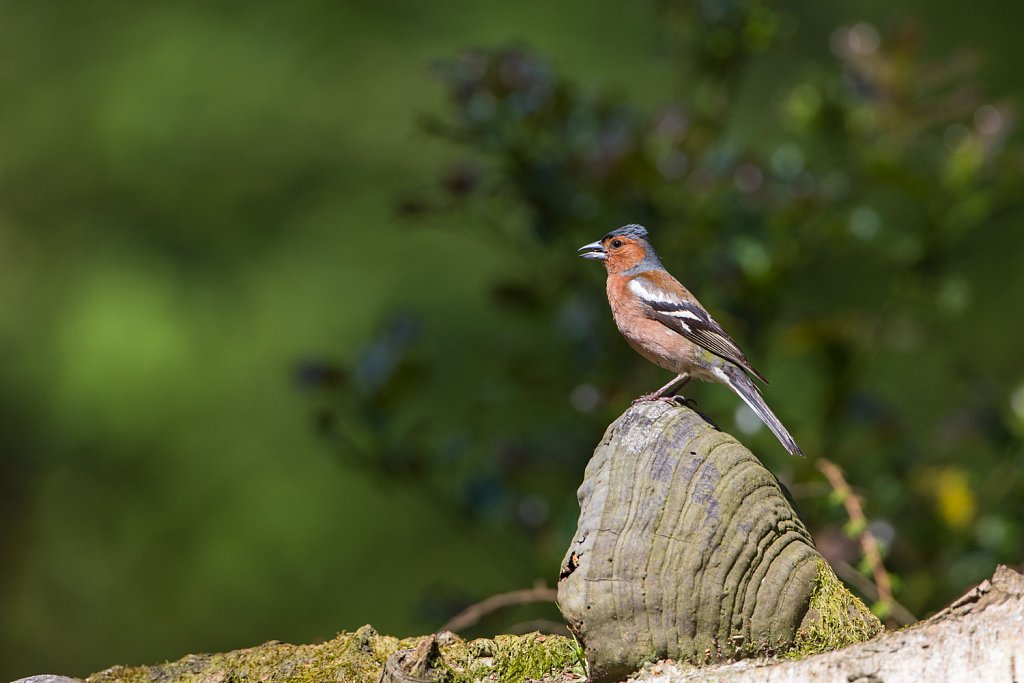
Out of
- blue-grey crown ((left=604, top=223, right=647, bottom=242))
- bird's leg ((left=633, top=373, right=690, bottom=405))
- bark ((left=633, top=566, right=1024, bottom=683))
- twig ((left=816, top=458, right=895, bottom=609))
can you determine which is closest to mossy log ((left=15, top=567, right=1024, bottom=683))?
bark ((left=633, top=566, right=1024, bottom=683))

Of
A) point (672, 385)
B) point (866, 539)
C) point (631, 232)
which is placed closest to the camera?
point (866, 539)

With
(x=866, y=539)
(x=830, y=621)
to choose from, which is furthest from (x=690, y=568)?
(x=866, y=539)

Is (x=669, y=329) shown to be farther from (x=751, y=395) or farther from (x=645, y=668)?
(x=645, y=668)

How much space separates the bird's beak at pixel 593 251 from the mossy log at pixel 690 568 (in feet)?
6.36

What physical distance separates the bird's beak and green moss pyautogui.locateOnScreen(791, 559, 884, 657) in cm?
209

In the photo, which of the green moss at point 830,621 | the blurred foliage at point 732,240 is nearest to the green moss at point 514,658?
the green moss at point 830,621

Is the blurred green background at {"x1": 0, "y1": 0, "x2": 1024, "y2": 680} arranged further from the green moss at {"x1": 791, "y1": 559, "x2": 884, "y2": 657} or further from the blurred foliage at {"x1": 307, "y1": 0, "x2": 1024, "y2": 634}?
the green moss at {"x1": 791, "y1": 559, "x2": 884, "y2": 657}

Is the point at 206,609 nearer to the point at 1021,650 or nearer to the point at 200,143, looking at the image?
the point at 200,143

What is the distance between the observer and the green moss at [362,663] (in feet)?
7.75

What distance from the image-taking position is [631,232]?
4.09 m

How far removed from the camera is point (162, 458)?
9.13 meters

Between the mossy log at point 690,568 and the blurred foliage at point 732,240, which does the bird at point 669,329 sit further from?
the mossy log at point 690,568

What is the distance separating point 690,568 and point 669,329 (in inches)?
82.8

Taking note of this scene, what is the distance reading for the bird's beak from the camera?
420 centimetres
